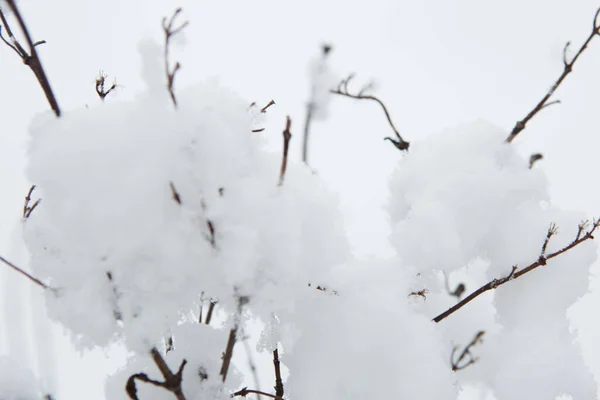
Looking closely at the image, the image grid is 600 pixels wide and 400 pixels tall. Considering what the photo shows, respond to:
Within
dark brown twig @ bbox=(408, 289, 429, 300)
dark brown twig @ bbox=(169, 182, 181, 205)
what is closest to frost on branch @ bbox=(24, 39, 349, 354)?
dark brown twig @ bbox=(169, 182, 181, 205)

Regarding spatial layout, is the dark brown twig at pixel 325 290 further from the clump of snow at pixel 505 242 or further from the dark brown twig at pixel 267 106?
the dark brown twig at pixel 267 106

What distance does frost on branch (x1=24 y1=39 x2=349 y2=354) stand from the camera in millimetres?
683

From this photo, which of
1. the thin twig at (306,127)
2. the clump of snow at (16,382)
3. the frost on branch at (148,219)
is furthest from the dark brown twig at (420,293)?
the clump of snow at (16,382)

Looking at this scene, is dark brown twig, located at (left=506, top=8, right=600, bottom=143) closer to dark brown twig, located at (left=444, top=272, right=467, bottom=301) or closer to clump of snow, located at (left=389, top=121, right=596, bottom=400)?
clump of snow, located at (left=389, top=121, right=596, bottom=400)

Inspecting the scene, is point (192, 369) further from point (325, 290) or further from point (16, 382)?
point (16, 382)

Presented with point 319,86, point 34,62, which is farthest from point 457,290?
point 34,62

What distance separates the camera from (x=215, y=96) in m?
0.80

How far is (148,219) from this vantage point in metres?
0.69

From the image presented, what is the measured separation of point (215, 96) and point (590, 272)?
933mm

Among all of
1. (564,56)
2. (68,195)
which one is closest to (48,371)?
(68,195)

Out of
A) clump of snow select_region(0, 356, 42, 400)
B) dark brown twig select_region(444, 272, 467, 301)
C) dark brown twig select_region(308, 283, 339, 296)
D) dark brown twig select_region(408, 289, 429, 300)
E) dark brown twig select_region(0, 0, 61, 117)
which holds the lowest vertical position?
dark brown twig select_region(444, 272, 467, 301)

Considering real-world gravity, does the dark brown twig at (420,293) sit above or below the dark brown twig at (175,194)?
below

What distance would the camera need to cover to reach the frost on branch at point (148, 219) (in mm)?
683

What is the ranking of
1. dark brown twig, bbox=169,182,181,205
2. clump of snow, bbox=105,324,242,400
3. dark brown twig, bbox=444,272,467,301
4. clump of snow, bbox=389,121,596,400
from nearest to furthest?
dark brown twig, bbox=169,182,181,205
clump of snow, bbox=105,324,242,400
clump of snow, bbox=389,121,596,400
dark brown twig, bbox=444,272,467,301
